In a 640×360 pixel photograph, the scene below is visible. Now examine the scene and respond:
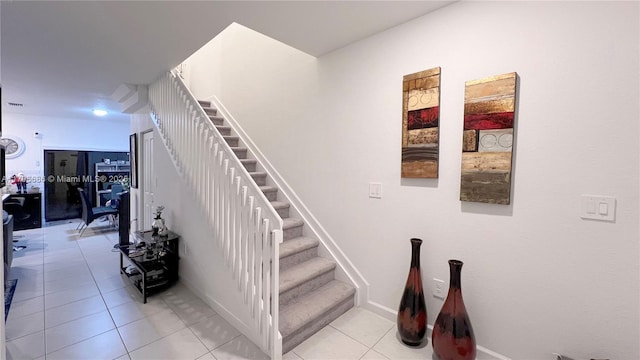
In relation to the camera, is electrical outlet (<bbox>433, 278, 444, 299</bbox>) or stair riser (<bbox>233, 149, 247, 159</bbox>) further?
stair riser (<bbox>233, 149, 247, 159</bbox>)

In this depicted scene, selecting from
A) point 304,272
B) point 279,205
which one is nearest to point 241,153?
point 279,205

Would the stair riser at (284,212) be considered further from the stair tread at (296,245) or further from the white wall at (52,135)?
the white wall at (52,135)

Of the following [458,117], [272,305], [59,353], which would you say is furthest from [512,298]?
[59,353]

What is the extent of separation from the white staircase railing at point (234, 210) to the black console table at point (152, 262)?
31.7 inches

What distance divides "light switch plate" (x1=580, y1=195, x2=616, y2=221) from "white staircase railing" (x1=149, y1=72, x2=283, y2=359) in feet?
5.76

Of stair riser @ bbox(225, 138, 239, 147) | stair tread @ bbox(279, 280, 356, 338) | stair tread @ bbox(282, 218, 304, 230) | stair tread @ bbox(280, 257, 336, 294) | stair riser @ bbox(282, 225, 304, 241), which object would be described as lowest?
stair tread @ bbox(279, 280, 356, 338)

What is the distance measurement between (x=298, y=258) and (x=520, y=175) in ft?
6.35

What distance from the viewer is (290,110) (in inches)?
123

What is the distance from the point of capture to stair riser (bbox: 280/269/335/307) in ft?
7.47

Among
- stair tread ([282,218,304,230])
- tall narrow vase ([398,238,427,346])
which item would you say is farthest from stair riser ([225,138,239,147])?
tall narrow vase ([398,238,427,346])

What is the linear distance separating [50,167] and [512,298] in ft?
28.8

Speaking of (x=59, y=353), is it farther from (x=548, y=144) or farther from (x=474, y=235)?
(x=548, y=144)

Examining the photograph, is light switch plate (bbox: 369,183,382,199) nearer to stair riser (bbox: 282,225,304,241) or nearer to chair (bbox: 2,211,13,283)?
stair riser (bbox: 282,225,304,241)

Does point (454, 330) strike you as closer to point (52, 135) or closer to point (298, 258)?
point (298, 258)
